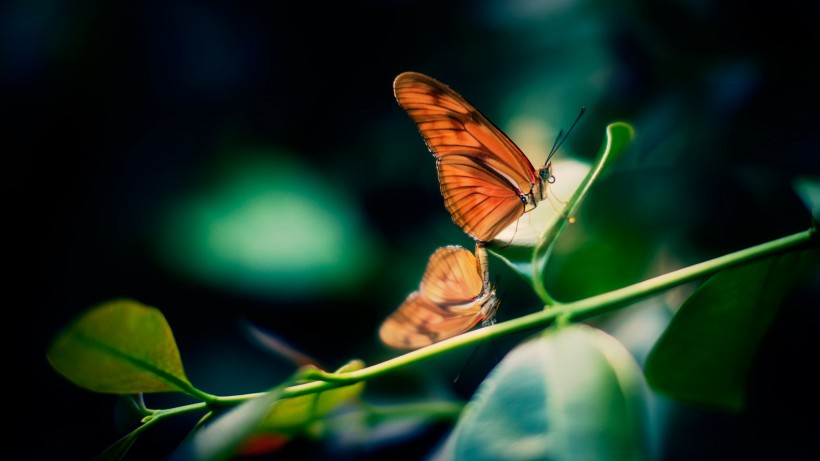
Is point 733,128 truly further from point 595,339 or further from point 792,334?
point 595,339

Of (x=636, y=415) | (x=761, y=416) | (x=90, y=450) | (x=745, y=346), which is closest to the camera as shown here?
(x=636, y=415)

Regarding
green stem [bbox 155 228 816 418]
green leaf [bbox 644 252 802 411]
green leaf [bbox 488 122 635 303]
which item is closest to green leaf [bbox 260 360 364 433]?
green stem [bbox 155 228 816 418]

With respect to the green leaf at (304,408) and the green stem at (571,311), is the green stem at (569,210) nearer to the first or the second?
the green stem at (571,311)

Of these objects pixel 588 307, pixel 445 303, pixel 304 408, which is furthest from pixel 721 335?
pixel 304 408

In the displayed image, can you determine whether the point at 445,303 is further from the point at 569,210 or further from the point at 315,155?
the point at 315,155

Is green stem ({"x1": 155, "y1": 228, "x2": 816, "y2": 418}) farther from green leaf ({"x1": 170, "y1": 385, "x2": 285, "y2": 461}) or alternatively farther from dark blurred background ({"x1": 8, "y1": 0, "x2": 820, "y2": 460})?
dark blurred background ({"x1": 8, "y1": 0, "x2": 820, "y2": 460})

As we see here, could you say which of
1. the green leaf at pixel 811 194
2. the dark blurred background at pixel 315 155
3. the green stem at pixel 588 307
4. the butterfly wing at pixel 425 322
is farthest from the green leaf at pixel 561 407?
the dark blurred background at pixel 315 155

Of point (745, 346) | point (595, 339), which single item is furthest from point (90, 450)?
point (745, 346)
